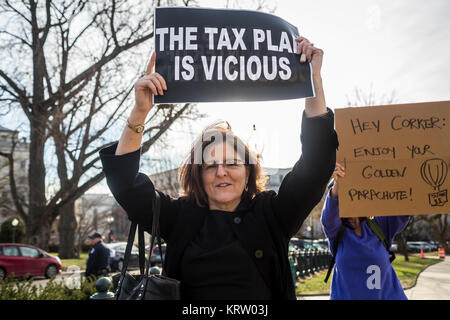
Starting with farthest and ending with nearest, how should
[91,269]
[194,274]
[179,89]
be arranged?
1. [91,269]
2. [179,89]
3. [194,274]

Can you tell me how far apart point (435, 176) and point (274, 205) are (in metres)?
1.55

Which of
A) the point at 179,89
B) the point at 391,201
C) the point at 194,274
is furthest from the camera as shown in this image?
the point at 391,201

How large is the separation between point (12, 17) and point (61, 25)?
4.51 feet

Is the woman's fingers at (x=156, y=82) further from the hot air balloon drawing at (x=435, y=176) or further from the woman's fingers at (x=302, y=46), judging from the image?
the hot air balloon drawing at (x=435, y=176)

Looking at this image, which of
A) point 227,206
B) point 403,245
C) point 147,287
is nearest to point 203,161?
point 227,206

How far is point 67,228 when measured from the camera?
23.3 meters

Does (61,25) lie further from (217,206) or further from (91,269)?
(217,206)

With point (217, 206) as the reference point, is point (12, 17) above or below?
above

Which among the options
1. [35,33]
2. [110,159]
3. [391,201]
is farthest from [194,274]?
[35,33]

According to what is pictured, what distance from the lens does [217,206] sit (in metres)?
1.96

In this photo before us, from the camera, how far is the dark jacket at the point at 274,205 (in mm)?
1724

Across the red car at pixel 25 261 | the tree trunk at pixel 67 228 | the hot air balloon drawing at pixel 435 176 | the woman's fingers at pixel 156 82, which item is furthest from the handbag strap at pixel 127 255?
the tree trunk at pixel 67 228

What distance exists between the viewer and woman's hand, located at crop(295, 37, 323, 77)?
1.94 metres

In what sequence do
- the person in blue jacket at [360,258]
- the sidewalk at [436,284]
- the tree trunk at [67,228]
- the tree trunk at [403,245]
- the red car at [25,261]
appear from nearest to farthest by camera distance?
the person in blue jacket at [360,258] < the sidewalk at [436,284] < the red car at [25,261] < the tree trunk at [403,245] < the tree trunk at [67,228]
